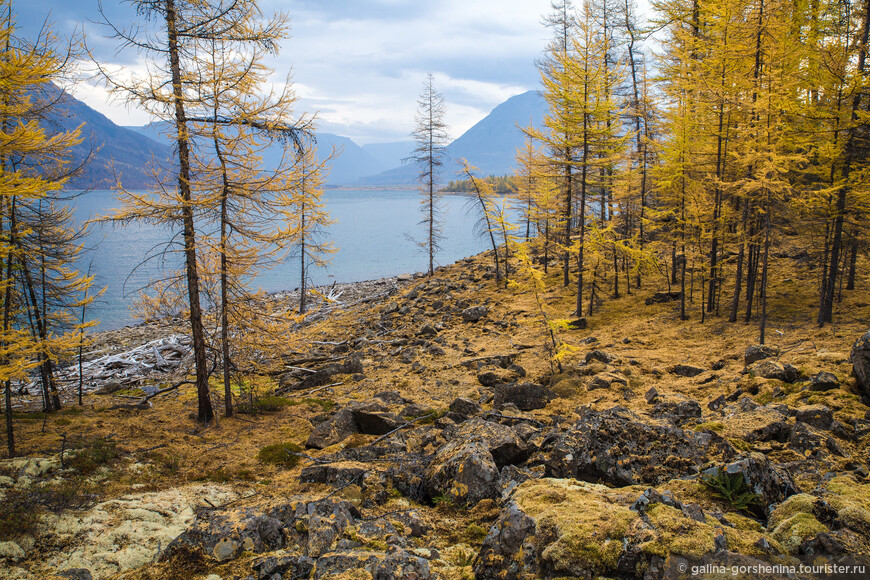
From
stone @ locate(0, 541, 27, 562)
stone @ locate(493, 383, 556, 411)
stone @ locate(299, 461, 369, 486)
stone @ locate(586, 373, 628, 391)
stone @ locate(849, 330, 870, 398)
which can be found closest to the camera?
stone @ locate(0, 541, 27, 562)

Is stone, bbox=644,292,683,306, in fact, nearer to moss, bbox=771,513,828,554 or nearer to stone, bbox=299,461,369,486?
stone, bbox=299,461,369,486

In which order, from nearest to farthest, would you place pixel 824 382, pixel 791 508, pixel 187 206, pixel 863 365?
1. pixel 791 508
2. pixel 863 365
3. pixel 824 382
4. pixel 187 206

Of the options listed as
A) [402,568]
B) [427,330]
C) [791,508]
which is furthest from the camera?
[427,330]

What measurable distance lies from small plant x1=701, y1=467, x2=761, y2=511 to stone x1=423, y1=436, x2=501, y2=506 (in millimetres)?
2128

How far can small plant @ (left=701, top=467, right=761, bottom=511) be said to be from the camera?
3.64 meters

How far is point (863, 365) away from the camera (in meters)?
6.56

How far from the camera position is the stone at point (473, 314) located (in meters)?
21.1

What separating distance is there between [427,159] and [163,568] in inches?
1212

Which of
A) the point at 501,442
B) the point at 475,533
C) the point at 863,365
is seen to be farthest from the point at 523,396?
the point at 863,365

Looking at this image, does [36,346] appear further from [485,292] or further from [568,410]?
[485,292]

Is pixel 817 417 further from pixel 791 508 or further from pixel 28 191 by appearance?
pixel 28 191

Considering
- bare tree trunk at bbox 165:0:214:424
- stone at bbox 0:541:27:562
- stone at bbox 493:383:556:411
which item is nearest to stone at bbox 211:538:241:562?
stone at bbox 0:541:27:562

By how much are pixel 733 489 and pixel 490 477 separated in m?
2.35

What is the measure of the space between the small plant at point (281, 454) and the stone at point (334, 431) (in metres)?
0.35
